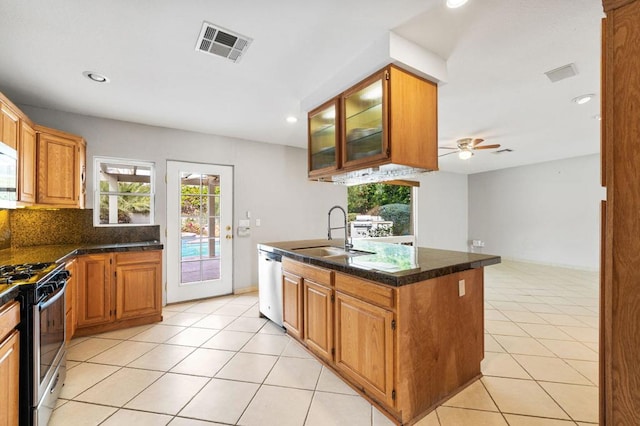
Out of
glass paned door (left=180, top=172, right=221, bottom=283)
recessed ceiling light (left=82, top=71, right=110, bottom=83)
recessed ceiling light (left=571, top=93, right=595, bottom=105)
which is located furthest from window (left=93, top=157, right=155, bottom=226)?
recessed ceiling light (left=571, top=93, right=595, bottom=105)

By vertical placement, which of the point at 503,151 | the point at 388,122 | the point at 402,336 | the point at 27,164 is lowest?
the point at 402,336

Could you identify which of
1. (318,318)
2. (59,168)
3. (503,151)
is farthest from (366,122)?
(503,151)

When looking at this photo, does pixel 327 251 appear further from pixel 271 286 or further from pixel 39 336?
pixel 39 336

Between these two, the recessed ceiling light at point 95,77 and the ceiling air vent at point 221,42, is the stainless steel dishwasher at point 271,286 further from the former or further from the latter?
the recessed ceiling light at point 95,77

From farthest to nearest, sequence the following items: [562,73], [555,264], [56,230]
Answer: [555,264]
[56,230]
[562,73]

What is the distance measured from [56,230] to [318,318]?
3.26 m

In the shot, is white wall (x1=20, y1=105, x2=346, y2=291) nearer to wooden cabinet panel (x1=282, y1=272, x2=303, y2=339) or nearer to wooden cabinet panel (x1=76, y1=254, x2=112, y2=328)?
wooden cabinet panel (x1=76, y1=254, x2=112, y2=328)

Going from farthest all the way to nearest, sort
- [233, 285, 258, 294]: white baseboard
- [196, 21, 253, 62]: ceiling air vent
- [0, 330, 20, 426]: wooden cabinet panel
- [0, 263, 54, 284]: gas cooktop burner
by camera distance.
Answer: [233, 285, 258, 294]: white baseboard < [196, 21, 253, 62]: ceiling air vent < [0, 263, 54, 284]: gas cooktop burner < [0, 330, 20, 426]: wooden cabinet panel

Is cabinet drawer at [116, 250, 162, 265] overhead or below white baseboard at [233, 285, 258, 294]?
overhead

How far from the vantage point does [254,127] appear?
3.87m

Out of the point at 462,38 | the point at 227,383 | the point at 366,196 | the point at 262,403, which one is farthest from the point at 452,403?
the point at 366,196

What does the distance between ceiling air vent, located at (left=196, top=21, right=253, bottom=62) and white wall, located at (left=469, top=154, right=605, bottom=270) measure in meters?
7.08

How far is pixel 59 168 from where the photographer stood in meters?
2.93

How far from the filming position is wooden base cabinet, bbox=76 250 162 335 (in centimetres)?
286
